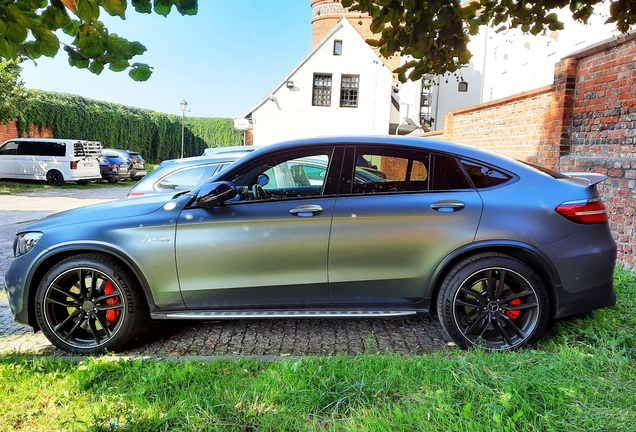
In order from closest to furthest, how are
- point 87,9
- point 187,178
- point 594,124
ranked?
1. point 87,9
2. point 187,178
3. point 594,124

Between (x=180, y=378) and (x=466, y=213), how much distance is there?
2.37 metres

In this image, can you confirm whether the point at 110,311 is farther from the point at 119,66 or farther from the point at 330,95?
the point at 330,95

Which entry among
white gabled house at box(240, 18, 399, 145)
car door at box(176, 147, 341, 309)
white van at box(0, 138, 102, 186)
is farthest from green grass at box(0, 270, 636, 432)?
white gabled house at box(240, 18, 399, 145)

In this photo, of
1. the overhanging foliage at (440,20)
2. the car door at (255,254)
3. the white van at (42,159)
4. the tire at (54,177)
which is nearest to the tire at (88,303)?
the car door at (255,254)

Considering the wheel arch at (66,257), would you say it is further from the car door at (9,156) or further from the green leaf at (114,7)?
the car door at (9,156)

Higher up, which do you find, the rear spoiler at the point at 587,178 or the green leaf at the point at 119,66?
the green leaf at the point at 119,66

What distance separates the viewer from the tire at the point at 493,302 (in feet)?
12.3

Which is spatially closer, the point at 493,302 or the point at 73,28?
the point at 73,28

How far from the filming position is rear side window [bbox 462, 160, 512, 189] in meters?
3.92

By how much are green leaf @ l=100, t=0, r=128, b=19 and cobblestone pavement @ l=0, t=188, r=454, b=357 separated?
101 inches

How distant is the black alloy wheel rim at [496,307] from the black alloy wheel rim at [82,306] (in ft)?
8.73

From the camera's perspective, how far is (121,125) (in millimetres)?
33562

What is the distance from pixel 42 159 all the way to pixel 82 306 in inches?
800

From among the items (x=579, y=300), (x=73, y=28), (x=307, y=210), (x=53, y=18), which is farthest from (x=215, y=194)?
(x=579, y=300)
